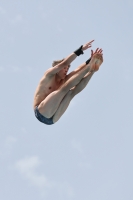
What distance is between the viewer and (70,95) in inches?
520

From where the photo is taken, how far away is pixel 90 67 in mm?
12297

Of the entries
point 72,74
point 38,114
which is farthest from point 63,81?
point 38,114

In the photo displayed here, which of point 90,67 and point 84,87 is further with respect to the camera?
point 84,87

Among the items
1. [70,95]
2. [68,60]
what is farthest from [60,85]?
[68,60]

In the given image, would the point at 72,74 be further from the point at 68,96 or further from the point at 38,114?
the point at 38,114

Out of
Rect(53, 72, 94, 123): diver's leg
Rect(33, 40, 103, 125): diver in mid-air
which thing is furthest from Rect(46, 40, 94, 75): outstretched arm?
Rect(53, 72, 94, 123): diver's leg

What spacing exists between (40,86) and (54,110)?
2.60ft

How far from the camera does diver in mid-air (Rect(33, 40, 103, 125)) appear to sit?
40.8 ft

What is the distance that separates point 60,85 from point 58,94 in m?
0.86

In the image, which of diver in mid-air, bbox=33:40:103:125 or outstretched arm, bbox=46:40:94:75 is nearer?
diver in mid-air, bbox=33:40:103:125

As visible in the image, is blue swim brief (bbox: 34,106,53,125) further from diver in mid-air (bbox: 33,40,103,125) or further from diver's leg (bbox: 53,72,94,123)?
diver's leg (bbox: 53,72,94,123)

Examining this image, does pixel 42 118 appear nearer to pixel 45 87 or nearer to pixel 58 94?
pixel 45 87

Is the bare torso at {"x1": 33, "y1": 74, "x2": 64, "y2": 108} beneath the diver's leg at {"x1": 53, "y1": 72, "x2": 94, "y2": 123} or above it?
above

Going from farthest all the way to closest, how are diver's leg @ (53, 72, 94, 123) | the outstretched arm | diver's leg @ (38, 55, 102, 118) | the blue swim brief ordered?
1. the blue swim brief
2. diver's leg @ (53, 72, 94, 123)
3. the outstretched arm
4. diver's leg @ (38, 55, 102, 118)
